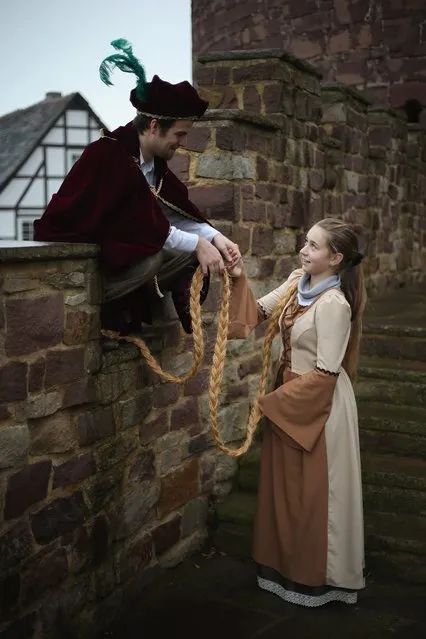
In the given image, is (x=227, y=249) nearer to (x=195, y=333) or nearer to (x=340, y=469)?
(x=195, y=333)

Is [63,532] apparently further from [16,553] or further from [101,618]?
[101,618]

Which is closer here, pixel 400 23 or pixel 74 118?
pixel 400 23

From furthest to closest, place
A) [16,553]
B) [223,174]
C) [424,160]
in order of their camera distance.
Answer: [424,160] → [223,174] → [16,553]

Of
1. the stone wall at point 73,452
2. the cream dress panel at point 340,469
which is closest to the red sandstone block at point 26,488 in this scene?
the stone wall at point 73,452

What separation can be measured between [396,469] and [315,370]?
54.8 inches

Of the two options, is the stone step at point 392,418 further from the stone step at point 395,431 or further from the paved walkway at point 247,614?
the paved walkway at point 247,614

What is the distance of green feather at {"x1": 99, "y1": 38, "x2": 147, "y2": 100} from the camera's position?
3.42 metres

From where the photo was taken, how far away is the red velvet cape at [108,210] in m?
3.39

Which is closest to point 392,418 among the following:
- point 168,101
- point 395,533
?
point 395,533

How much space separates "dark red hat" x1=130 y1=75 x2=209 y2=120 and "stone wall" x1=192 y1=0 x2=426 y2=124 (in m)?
8.08

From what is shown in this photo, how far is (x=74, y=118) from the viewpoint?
20.0 metres

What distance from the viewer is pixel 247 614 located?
4.00 metres

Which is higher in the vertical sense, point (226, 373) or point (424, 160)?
point (424, 160)

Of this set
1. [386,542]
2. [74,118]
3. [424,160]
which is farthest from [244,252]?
[74,118]
